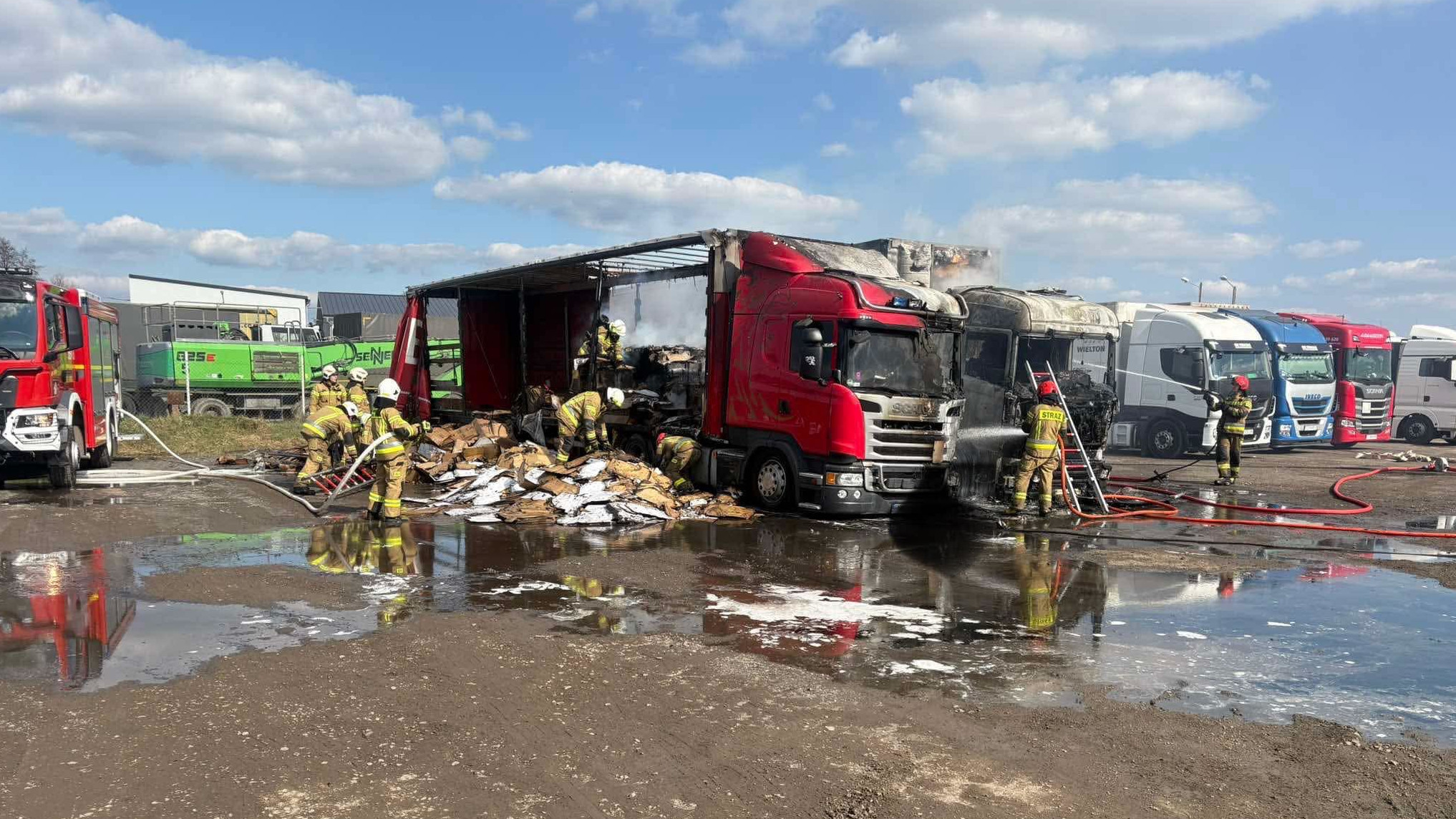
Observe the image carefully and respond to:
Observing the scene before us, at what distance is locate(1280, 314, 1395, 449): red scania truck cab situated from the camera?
21125mm

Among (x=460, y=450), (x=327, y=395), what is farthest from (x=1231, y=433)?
(x=327, y=395)

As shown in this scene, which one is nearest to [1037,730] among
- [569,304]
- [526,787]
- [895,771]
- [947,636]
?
[895,771]

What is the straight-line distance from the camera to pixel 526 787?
370cm

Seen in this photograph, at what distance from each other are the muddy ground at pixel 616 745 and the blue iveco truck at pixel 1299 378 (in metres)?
17.2

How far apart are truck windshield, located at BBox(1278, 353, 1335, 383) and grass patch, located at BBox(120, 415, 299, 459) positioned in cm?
1995

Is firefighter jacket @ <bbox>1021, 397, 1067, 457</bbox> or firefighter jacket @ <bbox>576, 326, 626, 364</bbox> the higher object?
firefighter jacket @ <bbox>576, 326, 626, 364</bbox>

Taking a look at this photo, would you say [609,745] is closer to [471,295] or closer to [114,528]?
[114,528]

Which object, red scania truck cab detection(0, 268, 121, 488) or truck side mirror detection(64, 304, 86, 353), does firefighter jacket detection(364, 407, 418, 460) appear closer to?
red scania truck cab detection(0, 268, 121, 488)

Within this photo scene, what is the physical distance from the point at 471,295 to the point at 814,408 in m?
8.62

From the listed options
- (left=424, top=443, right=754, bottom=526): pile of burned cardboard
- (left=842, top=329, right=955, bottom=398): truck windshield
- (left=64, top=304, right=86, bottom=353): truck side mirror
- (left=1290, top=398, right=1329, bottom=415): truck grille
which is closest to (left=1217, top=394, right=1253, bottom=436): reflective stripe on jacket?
(left=842, top=329, right=955, bottom=398): truck windshield

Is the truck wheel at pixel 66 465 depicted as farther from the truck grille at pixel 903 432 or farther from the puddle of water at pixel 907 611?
the truck grille at pixel 903 432

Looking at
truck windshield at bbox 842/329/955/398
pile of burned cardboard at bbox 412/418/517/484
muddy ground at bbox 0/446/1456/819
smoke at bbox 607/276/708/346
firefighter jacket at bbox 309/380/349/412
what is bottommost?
muddy ground at bbox 0/446/1456/819

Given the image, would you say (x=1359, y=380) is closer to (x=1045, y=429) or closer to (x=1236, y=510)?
(x=1236, y=510)

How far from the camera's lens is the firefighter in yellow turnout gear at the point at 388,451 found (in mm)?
9633
